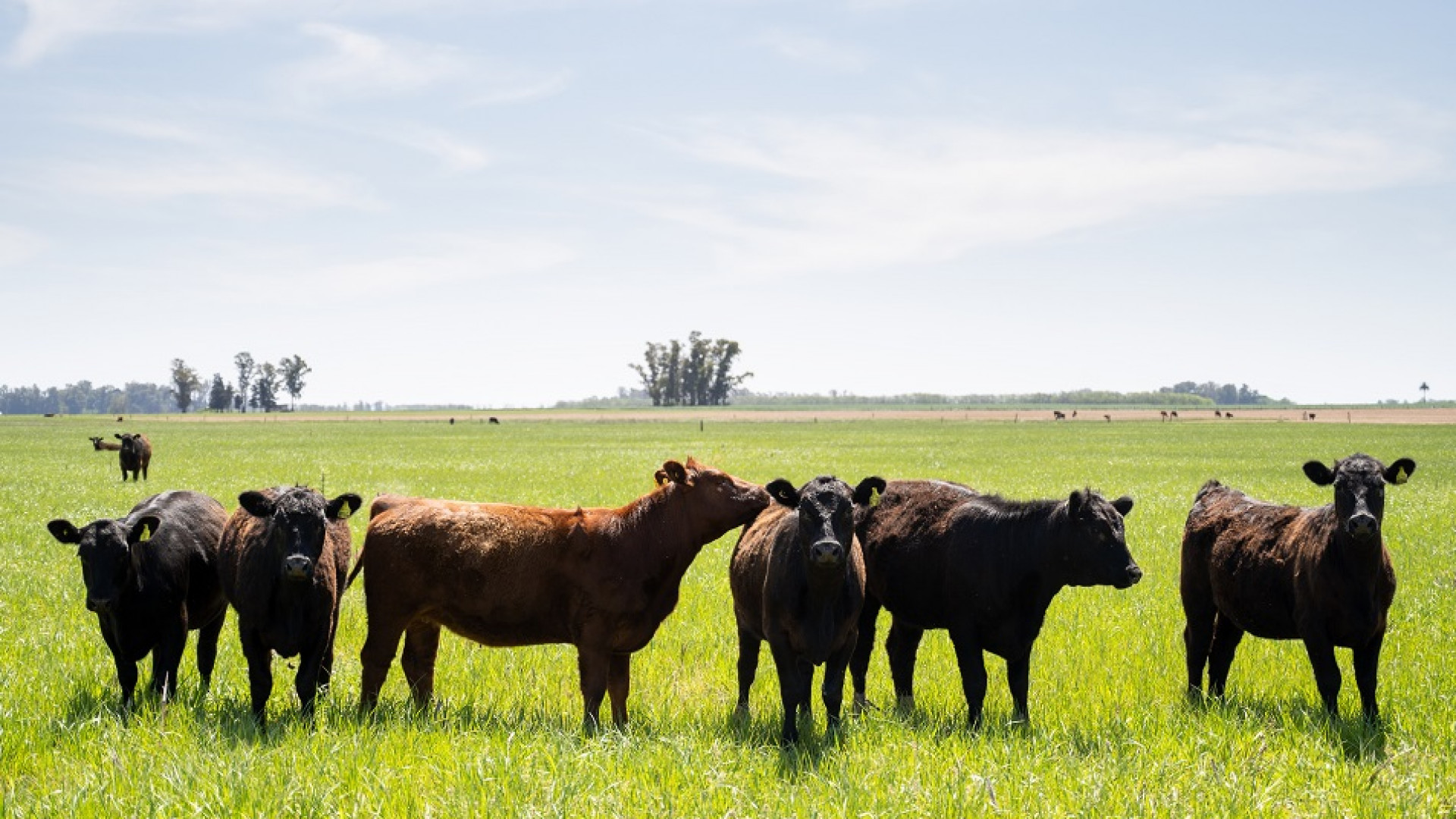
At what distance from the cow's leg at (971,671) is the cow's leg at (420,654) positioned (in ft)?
13.8

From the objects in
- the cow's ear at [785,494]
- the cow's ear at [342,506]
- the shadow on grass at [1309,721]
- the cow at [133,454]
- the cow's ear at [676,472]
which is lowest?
the shadow on grass at [1309,721]

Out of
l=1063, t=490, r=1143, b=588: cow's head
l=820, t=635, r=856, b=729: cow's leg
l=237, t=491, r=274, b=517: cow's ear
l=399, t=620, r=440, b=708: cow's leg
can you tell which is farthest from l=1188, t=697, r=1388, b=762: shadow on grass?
l=237, t=491, r=274, b=517: cow's ear

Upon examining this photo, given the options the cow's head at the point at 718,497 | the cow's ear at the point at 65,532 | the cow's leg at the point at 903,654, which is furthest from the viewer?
the cow's leg at the point at 903,654

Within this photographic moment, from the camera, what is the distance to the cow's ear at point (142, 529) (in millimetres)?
7742

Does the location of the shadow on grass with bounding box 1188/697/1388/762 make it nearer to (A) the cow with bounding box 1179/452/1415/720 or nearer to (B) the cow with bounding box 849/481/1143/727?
(A) the cow with bounding box 1179/452/1415/720

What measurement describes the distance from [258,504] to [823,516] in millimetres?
4124

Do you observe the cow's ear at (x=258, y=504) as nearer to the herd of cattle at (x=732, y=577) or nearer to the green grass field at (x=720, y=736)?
the herd of cattle at (x=732, y=577)

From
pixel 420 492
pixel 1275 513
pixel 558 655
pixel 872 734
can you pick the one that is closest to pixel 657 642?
pixel 558 655

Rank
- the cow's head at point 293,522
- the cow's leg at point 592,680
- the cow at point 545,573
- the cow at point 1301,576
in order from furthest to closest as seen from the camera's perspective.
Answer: the cow at point 545,573 < the cow's leg at point 592,680 < the cow at point 1301,576 < the cow's head at point 293,522

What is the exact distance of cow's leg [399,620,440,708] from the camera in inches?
326

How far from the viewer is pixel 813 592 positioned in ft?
23.7

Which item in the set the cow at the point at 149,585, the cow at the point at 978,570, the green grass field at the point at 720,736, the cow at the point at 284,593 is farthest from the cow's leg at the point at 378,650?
the cow at the point at 978,570

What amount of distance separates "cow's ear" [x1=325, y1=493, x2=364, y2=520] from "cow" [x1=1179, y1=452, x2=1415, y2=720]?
7.03 meters

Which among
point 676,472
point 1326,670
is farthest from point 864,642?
point 1326,670
